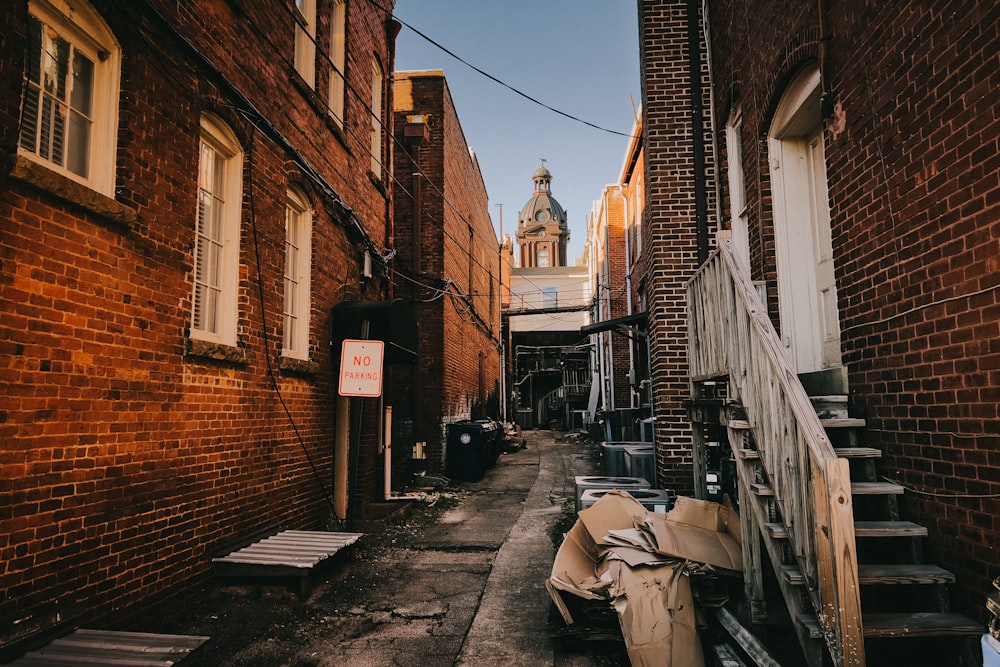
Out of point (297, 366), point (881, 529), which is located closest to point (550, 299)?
point (297, 366)

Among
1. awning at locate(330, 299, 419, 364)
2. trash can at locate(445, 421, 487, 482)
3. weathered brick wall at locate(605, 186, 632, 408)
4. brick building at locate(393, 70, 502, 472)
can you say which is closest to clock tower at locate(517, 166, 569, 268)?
weathered brick wall at locate(605, 186, 632, 408)

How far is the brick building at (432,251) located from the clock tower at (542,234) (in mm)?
59810

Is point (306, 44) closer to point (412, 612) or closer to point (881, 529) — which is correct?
point (412, 612)

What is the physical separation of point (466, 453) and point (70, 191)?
1004 cm

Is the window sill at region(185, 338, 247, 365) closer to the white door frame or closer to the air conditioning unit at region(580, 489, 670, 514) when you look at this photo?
the air conditioning unit at region(580, 489, 670, 514)

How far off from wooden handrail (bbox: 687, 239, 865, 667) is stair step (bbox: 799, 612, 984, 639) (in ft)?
0.61

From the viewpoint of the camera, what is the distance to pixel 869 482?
3.95 metres

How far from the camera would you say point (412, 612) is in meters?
5.01

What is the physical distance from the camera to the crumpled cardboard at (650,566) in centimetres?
381

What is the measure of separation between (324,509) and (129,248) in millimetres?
4409

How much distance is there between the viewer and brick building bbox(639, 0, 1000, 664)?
10.3 feet

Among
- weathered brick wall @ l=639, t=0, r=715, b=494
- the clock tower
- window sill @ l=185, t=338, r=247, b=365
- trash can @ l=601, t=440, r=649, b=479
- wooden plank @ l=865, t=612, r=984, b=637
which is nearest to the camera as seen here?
wooden plank @ l=865, t=612, r=984, b=637

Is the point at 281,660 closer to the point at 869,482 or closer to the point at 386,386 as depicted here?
the point at 869,482

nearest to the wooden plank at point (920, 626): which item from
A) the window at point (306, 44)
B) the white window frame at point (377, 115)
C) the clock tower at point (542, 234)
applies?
the window at point (306, 44)
